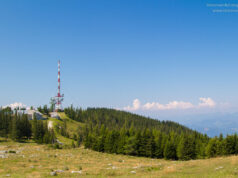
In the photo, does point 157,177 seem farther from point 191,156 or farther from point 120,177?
point 191,156

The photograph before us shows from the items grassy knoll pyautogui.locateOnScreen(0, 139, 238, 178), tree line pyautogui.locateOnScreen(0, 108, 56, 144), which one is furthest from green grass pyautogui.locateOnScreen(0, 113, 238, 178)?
tree line pyautogui.locateOnScreen(0, 108, 56, 144)

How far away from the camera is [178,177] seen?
53.4 feet

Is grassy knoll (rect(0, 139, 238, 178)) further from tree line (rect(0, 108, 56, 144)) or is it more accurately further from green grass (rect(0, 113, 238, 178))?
tree line (rect(0, 108, 56, 144))

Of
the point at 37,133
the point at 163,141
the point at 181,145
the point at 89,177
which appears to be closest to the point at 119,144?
the point at 163,141

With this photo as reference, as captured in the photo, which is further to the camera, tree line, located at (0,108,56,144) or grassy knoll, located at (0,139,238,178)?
tree line, located at (0,108,56,144)

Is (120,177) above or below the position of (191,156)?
above

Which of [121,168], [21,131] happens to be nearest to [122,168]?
[121,168]

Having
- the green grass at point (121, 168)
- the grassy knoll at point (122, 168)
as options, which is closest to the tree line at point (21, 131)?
the green grass at point (121, 168)

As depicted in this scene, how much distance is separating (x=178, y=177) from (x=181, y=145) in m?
71.7

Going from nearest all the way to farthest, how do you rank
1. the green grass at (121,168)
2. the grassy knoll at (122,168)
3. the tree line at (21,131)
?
the green grass at (121,168), the grassy knoll at (122,168), the tree line at (21,131)

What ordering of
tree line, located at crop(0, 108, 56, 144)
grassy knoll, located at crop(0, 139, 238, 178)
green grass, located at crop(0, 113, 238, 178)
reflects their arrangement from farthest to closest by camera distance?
tree line, located at crop(0, 108, 56, 144), grassy knoll, located at crop(0, 139, 238, 178), green grass, located at crop(0, 113, 238, 178)

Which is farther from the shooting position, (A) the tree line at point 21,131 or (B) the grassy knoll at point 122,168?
(A) the tree line at point 21,131

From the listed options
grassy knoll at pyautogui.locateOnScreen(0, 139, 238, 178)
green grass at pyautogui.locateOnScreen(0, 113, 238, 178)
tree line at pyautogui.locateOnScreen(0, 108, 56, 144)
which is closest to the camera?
green grass at pyautogui.locateOnScreen(0, 113, 238, 178)

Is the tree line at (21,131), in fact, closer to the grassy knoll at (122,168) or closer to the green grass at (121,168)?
the green grass at (121,168)
